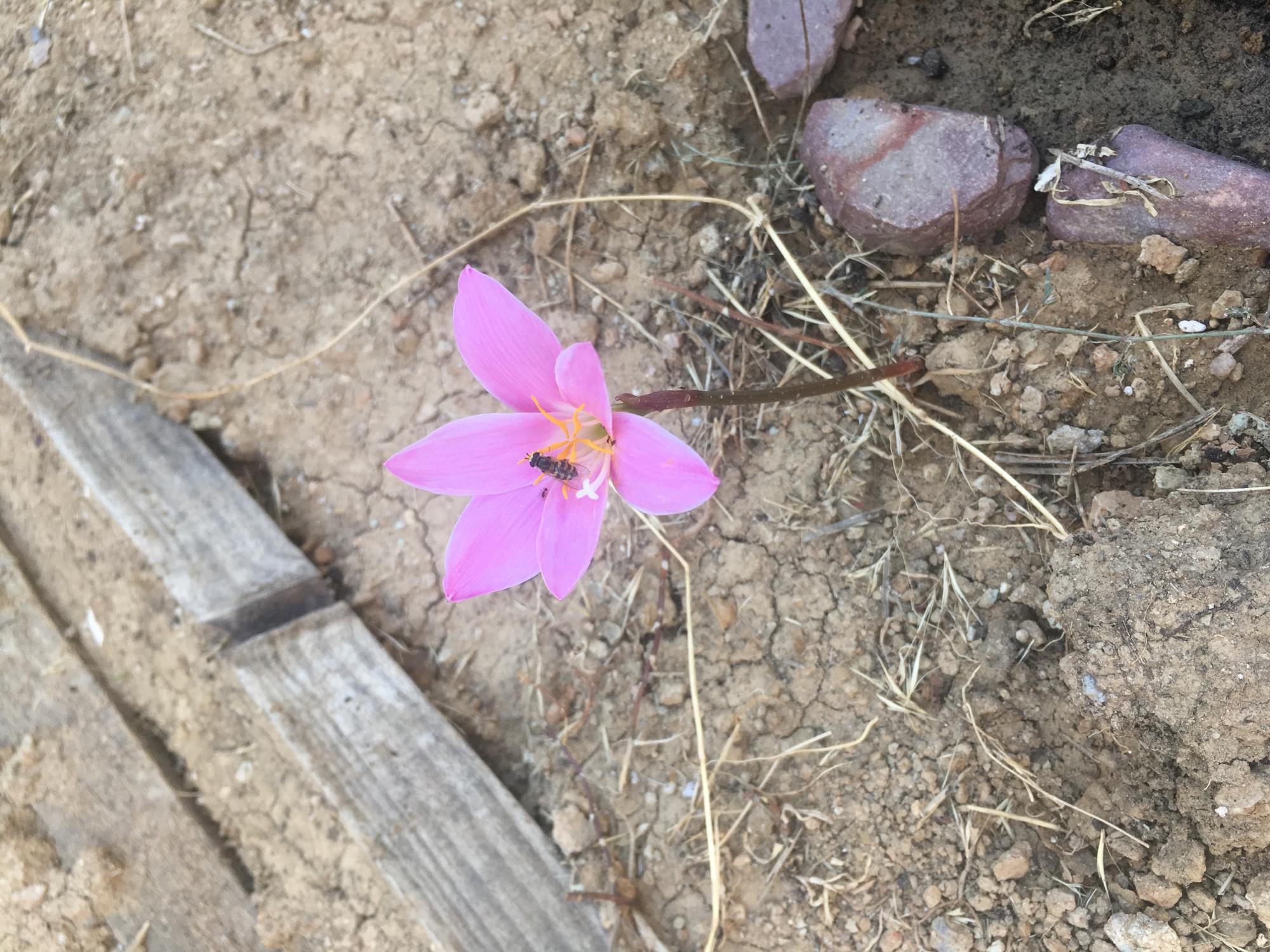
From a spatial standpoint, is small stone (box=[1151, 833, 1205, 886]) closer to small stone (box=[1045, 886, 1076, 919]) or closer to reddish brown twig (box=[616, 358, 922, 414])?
small stone (box=[1045, 886, 1076, 919])

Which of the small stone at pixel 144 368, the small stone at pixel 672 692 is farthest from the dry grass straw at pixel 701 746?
the small stone at pixel 144 368

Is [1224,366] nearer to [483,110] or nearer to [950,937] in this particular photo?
[950,937]

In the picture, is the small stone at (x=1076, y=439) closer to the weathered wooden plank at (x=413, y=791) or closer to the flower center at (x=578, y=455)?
the flower center at (x=578, y=455)

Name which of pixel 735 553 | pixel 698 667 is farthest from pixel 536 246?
pixel 698 667

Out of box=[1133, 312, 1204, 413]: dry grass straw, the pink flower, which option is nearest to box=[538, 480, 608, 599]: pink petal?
the pink flower

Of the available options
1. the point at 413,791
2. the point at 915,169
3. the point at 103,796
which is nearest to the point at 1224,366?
the point at 915,169

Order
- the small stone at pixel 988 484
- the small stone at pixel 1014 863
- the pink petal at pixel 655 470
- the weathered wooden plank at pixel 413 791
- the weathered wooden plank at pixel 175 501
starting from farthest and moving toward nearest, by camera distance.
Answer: the weathered wooden plank at pixel 175 501, the weathered wooden plank at pixel 413 791, the small stone at pixel 988 484, the small stone at pixel 1014 863, the pink petal at pixel 655 470
